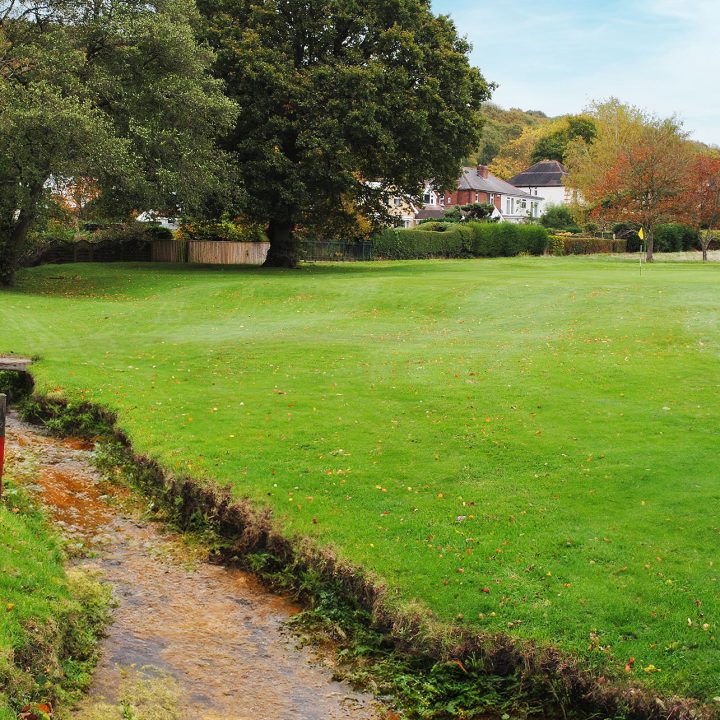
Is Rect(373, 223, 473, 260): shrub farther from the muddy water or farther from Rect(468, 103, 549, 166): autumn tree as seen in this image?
Rect(468, 103, 549, 166): autumn tree

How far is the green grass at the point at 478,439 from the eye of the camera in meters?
8.72

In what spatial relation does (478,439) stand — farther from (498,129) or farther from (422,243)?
(498,129)

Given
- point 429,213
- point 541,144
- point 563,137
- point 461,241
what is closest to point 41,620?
point 461,241

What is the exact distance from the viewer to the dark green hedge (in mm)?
65750

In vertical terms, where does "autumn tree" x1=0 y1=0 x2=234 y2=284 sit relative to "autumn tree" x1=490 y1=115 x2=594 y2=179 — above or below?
below

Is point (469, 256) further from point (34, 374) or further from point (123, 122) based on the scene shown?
point (34, 374)

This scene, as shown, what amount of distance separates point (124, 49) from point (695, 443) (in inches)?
1179

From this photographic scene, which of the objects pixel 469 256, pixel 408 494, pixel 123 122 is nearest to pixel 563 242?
pixel 469 256

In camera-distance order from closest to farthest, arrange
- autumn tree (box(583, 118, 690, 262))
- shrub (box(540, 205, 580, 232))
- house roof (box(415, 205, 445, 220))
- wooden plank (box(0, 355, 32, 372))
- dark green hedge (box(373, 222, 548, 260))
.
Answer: wooden plank (box(0, 355, 32, 372)) → dark green hedge (box(373, 222, 548, 260)) → autumn tree (box(583, 118, 690, 262)) → house roof (box(415, 205, 445, 220)) → shrub (box(540, 205, 580, 232))

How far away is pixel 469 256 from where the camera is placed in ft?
238

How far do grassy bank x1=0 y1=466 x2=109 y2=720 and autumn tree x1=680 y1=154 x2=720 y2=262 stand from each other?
6684cm

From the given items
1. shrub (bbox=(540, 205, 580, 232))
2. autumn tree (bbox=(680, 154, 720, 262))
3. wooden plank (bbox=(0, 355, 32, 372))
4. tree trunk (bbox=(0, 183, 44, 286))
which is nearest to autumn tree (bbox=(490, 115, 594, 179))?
shrub (bbox=(540, 205, 580, 232))

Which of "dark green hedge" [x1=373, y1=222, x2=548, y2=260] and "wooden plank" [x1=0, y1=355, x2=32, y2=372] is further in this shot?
"dark green hedge" [x1=373, y1=222, x2=548, y2=260]

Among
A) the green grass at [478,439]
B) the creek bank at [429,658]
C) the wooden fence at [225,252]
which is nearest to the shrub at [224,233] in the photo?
the wooden fence at [225,252]
